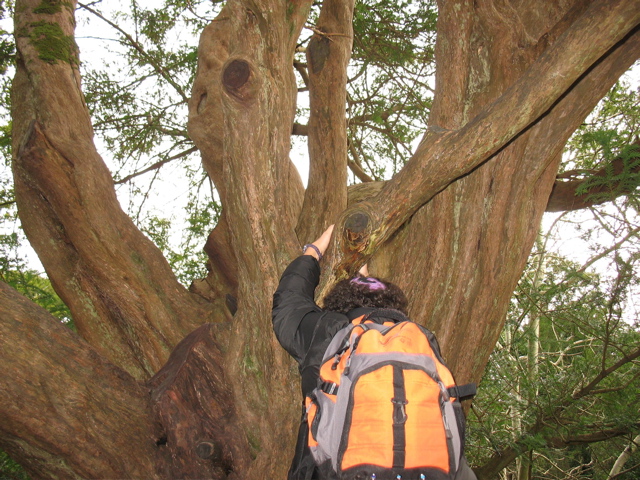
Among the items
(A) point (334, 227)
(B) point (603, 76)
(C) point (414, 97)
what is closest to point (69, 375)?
(A) point (334, 227)

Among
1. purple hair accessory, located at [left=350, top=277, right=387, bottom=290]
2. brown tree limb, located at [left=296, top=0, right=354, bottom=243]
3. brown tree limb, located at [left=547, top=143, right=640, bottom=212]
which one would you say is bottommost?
purple hair accessory, located at [left=350, top=277, right=387, bottom=290]

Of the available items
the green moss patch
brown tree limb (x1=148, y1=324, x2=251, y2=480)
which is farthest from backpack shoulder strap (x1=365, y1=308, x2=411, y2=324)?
the green moss patch

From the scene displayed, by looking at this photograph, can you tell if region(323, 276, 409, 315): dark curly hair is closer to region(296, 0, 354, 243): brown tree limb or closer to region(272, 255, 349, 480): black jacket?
region(272, 255, 349, 480): black jacket

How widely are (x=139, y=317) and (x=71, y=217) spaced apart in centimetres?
96

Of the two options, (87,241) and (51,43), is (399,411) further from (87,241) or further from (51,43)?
(51,43)

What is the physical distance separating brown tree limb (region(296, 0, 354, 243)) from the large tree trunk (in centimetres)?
2

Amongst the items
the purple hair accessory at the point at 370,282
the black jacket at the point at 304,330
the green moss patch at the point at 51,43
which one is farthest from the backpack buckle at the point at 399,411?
the green moss patch at the point at 51,43

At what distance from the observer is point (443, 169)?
8.52 feet

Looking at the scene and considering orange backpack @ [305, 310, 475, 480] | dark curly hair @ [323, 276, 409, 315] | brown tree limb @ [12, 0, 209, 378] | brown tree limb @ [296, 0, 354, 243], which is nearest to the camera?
orange backpack @ [305, 310, 475, 480]

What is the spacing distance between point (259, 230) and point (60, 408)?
4.99 feet

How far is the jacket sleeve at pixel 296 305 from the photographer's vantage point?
2.12m

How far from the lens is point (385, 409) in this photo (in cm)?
166

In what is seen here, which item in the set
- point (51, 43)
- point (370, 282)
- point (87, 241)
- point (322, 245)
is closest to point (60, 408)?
point (87, 241)

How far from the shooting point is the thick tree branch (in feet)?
7.58
